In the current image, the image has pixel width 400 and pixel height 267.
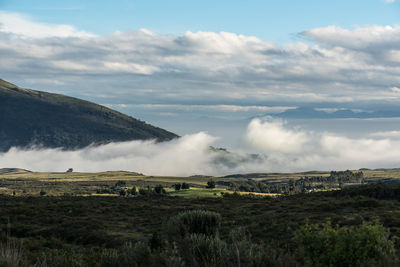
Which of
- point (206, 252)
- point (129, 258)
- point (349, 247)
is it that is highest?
point (349, 247)

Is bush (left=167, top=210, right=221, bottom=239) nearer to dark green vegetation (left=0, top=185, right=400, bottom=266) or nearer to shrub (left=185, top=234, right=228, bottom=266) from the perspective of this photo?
dark green vegetation (left=0, top=185, right=400, bottom=266)

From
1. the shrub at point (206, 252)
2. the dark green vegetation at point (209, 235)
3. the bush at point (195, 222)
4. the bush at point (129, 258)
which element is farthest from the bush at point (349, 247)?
the bush at point (195, 222)

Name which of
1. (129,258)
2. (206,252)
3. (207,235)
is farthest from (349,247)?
(207,235)

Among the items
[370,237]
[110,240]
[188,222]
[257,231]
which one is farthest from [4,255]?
[257,231]

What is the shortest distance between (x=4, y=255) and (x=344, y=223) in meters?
38.8

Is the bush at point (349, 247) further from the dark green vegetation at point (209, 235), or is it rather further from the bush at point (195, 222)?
the bush at point (195, 222)

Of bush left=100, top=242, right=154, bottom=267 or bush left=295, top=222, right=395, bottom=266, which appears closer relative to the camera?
bush left=295, top=222, right=395, bottom=266

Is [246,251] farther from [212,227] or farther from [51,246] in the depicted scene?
[51,246]

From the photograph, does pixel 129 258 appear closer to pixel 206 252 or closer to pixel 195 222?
pixel 206 252

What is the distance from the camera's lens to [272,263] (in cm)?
1276

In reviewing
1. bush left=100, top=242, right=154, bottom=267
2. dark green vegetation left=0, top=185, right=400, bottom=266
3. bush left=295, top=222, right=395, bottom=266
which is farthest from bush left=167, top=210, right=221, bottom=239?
bush left=295, top=222, right=395, bottom=266

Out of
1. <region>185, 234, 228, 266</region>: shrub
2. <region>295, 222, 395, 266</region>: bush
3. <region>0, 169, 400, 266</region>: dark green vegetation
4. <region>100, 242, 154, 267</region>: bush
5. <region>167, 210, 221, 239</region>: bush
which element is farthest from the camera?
<region>167, 210, 221, 239</region>: bush

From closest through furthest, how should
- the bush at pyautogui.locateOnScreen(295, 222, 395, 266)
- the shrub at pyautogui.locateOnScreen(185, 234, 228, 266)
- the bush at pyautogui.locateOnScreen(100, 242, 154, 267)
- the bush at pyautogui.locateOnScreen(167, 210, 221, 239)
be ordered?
the bush at pyautogui.locateOnScreen(295, 222, 395, 266), the shrub at pyautogui.locateOnScreen(185, 234, 228, 266), the bush at pyautogui.locateOnScreen(100, 242, 154, 267), the bush at pyautogui.locateOnScreen(167, 210, 221, 239)

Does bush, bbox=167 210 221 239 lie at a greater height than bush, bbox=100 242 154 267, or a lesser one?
lesser
